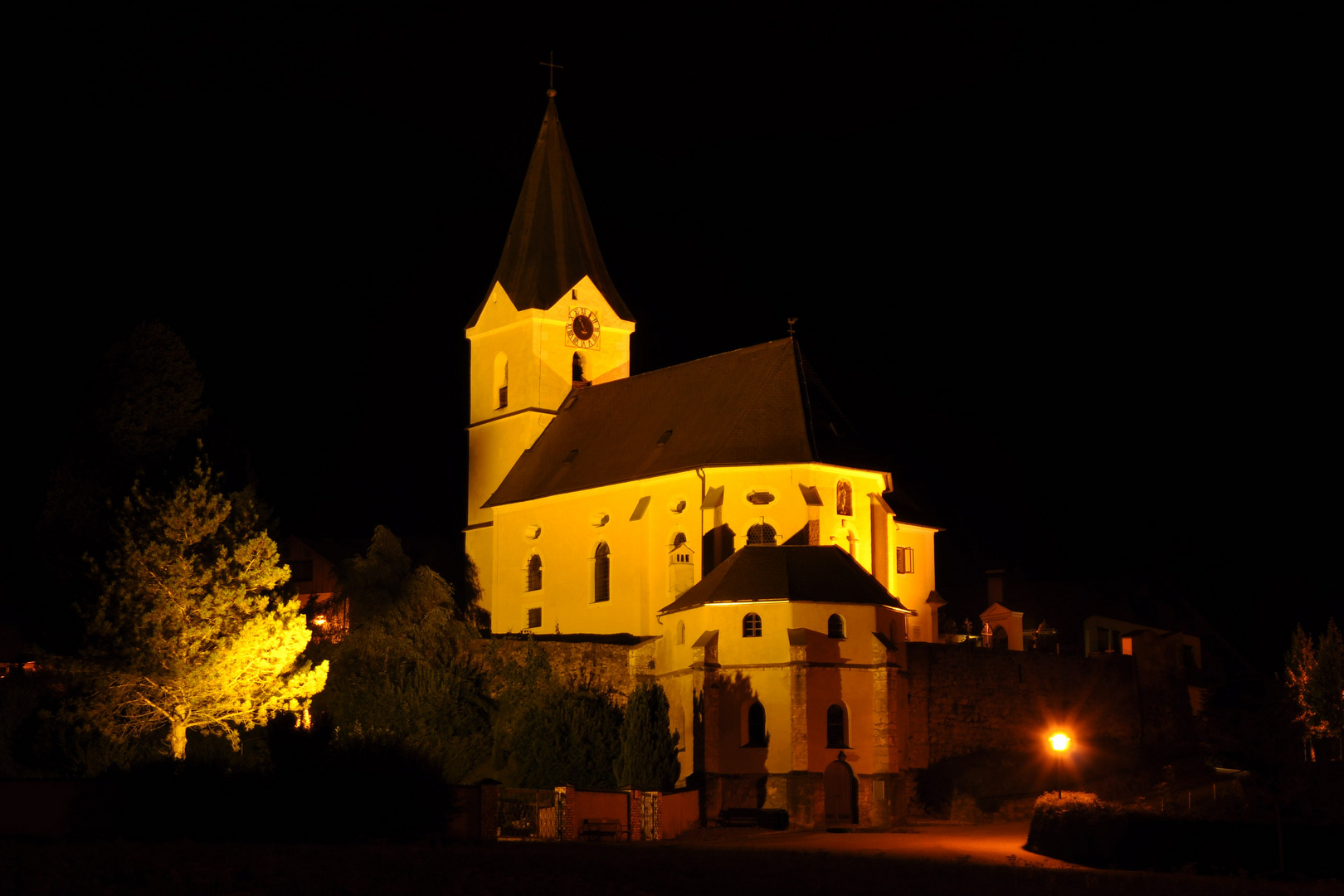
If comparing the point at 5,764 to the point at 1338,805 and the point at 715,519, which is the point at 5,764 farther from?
the point at 1338,805

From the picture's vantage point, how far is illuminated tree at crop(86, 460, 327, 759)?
3972cm

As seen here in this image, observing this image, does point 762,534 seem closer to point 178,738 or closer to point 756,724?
point 756,724

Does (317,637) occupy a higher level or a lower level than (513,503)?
lower

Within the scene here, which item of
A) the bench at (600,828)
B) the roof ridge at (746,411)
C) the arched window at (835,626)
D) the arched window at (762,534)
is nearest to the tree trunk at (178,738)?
the bench at (600,828)

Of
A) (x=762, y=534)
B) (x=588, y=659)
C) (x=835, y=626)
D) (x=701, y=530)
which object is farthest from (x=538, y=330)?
(x=835, y=626)

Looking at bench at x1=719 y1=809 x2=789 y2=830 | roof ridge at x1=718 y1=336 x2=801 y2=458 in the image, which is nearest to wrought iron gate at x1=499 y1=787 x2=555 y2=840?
bench at x1=719 y1=809 x2=789 y2=830

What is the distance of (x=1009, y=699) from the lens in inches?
2044

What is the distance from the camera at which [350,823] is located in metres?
32.7

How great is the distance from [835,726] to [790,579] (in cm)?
417

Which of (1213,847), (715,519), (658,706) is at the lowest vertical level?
(1213,847)

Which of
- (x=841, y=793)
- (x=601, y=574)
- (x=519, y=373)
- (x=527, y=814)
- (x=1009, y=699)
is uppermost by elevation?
(x=519, y=373)

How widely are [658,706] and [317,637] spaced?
1094cm

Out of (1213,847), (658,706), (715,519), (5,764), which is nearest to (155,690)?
(5,764)

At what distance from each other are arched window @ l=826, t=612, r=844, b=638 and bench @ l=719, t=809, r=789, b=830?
537 centimetres
